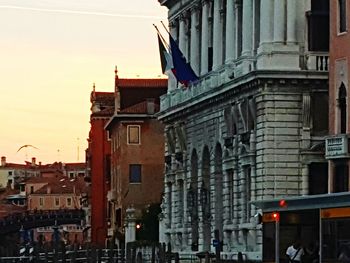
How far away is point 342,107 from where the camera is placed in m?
60.2

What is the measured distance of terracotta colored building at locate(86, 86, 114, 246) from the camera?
12581cm

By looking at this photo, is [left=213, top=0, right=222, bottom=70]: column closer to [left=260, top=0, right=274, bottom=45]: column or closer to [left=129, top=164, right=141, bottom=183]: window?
[left=260, top=0, right=274, bottom=45]: column

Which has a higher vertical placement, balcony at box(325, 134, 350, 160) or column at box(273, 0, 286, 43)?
column at box(273, 0, 286, 43)

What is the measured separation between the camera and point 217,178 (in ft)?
242

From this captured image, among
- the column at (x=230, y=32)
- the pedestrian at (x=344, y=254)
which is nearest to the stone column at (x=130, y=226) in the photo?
the column at (x=230, y=32)

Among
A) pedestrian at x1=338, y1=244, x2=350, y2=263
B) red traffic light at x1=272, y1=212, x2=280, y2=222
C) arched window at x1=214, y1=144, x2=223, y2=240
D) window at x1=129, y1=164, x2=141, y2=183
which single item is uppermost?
window at x1=129, y1=164, x2=141, y2=183

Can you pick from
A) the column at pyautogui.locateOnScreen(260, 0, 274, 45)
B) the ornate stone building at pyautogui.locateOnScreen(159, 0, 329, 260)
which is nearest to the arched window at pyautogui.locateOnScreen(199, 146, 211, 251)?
the ornate stone building at pyautogui.locateOnScreen(159, 0, 329, 260)

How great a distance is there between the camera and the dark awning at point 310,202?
3866 cm

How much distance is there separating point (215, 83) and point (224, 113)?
2000 millimetres

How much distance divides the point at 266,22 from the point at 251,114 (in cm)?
388

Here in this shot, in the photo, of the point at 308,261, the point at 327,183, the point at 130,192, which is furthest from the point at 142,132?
the point at 308,261

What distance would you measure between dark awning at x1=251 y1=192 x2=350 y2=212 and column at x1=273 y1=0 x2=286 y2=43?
21.5 m

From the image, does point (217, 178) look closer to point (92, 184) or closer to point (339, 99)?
point (339, 99)

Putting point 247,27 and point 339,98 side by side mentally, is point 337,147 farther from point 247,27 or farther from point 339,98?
point 247,27
